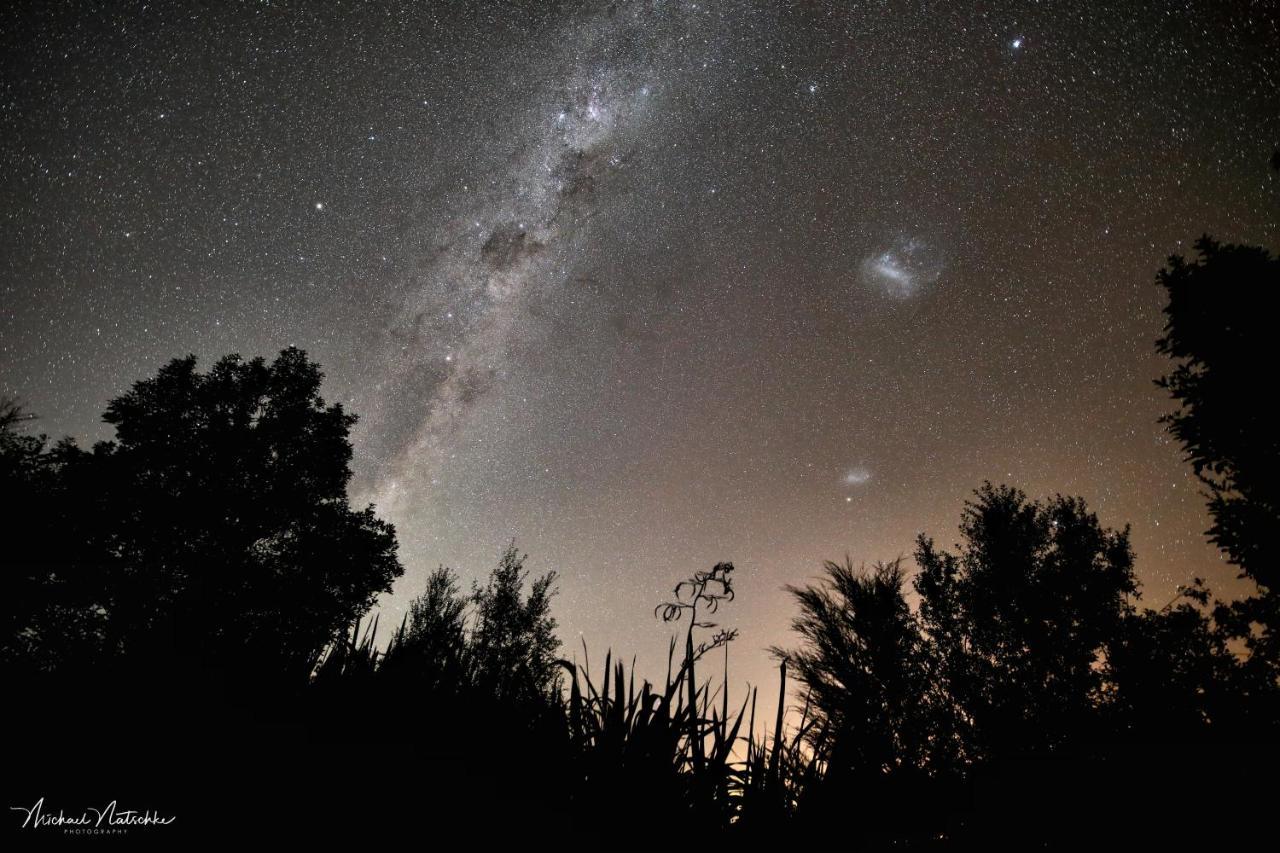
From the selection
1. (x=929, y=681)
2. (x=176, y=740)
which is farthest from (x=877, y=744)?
(x=929, y=681)

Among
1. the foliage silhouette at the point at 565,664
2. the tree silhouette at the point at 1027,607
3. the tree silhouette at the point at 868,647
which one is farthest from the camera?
the tree silhouette at the point at 1027,607

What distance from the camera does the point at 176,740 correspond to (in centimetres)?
174

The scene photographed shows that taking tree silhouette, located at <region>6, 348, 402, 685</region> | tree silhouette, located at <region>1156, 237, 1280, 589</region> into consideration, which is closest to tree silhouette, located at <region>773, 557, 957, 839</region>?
tree silhouette, located at <region>1156, 237, 1280, 589</region>

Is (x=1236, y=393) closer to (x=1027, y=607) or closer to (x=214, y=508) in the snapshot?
(x=1027, y=607)

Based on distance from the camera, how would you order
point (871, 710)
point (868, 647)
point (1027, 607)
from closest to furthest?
point (871, 710) < point (868, 647) < point (1027, 607)

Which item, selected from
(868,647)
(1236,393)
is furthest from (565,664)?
(1236,393)

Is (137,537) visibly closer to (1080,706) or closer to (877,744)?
(877,744)

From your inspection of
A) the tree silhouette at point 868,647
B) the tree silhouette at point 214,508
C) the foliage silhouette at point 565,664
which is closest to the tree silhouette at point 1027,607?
the foliage silhouette at point 565,664

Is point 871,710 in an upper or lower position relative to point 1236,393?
lower

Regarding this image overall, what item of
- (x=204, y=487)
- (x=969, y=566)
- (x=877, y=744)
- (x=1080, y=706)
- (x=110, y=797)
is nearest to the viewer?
(x=110, y=797)

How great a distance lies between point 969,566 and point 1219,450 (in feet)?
24.8

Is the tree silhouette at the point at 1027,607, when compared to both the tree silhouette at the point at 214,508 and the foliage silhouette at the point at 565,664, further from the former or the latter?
the tree silhouette at the point at 214,508

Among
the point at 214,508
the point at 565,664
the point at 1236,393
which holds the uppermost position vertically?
the point at 1236,393

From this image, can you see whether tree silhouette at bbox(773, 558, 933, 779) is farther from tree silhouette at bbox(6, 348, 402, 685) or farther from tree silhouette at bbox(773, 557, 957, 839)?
tree silhouette at bbox(6, 348, 402, 685)
